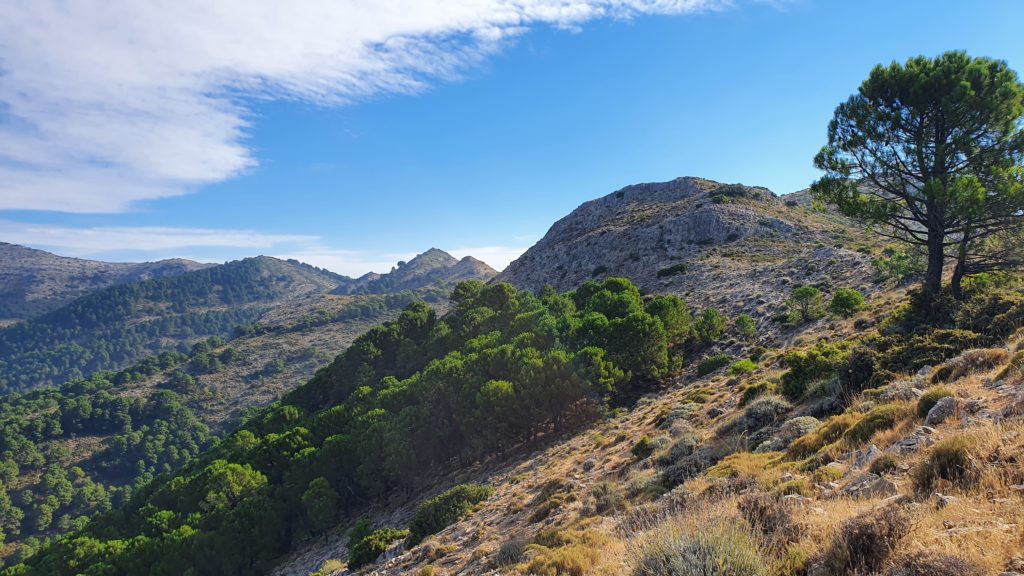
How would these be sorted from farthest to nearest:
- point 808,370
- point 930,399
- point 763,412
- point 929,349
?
1. point 808,370
2. point 763,412
3. point 929,349
4. point 930,399

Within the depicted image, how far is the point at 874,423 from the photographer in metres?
11.1

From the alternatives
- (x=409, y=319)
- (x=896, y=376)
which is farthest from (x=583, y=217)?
(x=896, y=376)

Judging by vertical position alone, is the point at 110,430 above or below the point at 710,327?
below

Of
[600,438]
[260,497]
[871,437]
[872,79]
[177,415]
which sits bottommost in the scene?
[177,415]

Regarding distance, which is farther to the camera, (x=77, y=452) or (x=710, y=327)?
(x=77, y=452)

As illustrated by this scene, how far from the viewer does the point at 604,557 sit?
31.9 feet

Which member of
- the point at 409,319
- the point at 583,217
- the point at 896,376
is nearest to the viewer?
the point at 896,376

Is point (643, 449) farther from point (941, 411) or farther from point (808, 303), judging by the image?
point (808, 303)

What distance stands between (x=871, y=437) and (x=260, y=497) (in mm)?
46980

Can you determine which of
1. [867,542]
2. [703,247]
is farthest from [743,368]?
[703,247]

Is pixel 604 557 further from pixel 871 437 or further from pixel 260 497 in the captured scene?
pixel 260 497

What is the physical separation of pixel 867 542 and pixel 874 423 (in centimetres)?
679

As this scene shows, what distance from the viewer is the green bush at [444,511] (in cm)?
2219

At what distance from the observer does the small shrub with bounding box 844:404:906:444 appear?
36.0 feet
